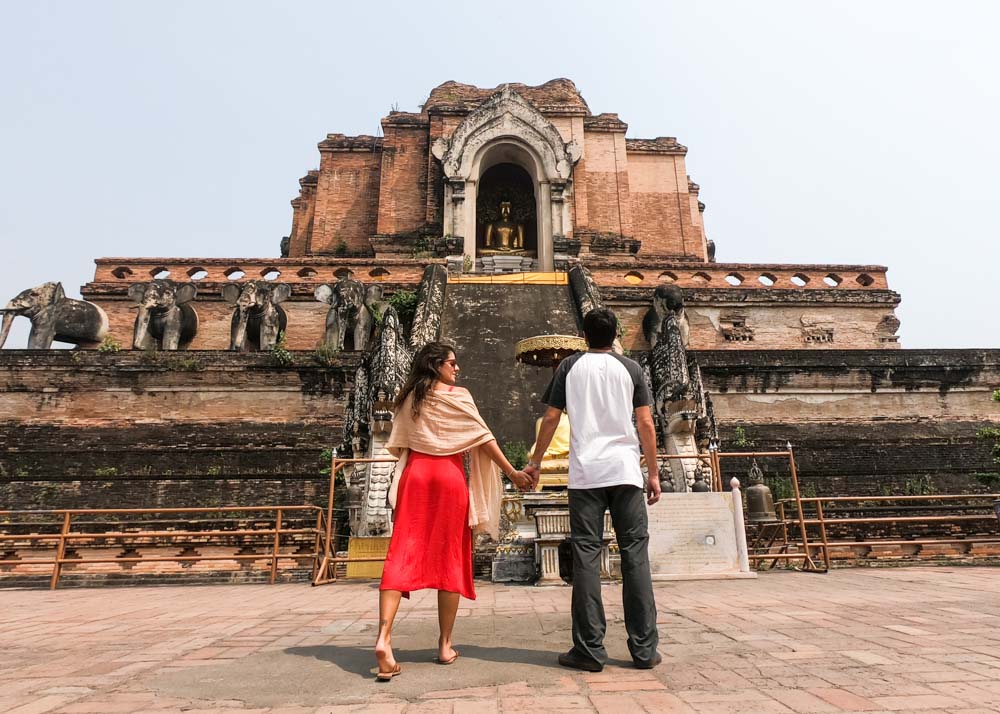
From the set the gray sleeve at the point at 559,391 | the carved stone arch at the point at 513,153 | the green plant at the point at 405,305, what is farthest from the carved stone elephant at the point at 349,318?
the gray sleeve at the point at 559,391

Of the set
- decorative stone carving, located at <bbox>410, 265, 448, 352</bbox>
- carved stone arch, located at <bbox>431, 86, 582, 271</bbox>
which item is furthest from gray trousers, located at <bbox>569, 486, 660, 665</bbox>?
carved stone arch, located at <bbox>431, 86, 582, 271</bbox>

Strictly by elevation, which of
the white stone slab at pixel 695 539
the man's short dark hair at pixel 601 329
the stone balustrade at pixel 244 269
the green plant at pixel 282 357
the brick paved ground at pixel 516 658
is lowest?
the brick paved ground at pixel 516 658

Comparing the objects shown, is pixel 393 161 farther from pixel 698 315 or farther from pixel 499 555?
pixel 499 555

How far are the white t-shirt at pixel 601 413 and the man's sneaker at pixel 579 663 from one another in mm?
729

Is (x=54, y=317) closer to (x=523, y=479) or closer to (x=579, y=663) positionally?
(x=523, y=479)

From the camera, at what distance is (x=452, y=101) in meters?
22.1

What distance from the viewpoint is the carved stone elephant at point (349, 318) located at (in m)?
13.4

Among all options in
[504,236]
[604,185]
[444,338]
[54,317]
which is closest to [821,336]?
[604,185]

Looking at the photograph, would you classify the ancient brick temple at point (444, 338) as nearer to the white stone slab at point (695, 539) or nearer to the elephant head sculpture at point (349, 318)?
the elephant head sculpture at point (349, 318)

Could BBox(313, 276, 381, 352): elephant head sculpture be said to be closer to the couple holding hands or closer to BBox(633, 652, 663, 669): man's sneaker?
the couple holding hands

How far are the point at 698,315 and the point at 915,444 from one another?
581 cm

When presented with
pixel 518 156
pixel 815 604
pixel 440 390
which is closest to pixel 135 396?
→ pixel 440 390

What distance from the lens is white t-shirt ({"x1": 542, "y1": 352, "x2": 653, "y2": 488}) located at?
9.89ft

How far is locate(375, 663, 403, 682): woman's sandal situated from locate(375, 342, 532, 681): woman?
0.28 meters
